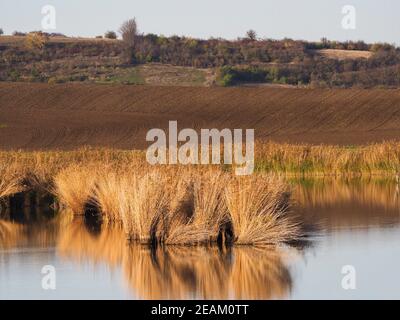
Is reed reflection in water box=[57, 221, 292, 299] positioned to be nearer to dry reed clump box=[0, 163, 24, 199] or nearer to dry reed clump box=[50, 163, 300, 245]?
dry reed clump box=[50, 163, 300, 245]

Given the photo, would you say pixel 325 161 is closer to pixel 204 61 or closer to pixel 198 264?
pixel 198 264

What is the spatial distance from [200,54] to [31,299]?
87.4m

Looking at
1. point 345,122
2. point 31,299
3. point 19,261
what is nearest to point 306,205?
point 19,261

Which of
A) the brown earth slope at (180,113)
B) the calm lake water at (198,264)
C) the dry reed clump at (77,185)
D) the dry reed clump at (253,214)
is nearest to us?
the calm lake water at (198,264)

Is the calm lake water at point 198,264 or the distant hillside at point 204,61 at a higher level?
the distant hillside at point 204,61

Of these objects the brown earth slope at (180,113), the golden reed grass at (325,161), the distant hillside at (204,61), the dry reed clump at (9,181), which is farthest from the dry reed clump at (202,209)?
the distant hillside at (204,61)

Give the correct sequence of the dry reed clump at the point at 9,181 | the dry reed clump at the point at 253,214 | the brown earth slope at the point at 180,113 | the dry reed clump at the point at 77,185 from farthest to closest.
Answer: the brown earth slope at the point at 180,113
the dry reed clump at the point at 9,181
the dry reed clump at the point at 77,185
the dry reed clump at the point at 253,214

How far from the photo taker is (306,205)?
27.0 m

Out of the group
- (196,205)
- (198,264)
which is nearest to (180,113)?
(196,205)

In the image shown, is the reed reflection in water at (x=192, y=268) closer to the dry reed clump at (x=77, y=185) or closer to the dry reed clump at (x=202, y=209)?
the dry reed clump at (x=202, y=209)

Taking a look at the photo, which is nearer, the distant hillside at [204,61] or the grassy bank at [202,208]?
the grassy bank at [202,208]

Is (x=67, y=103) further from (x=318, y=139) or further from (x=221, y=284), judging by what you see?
(x=221, y=284)

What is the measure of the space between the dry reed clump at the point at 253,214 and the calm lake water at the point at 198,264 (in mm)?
315

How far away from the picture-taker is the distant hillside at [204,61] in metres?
90.1
